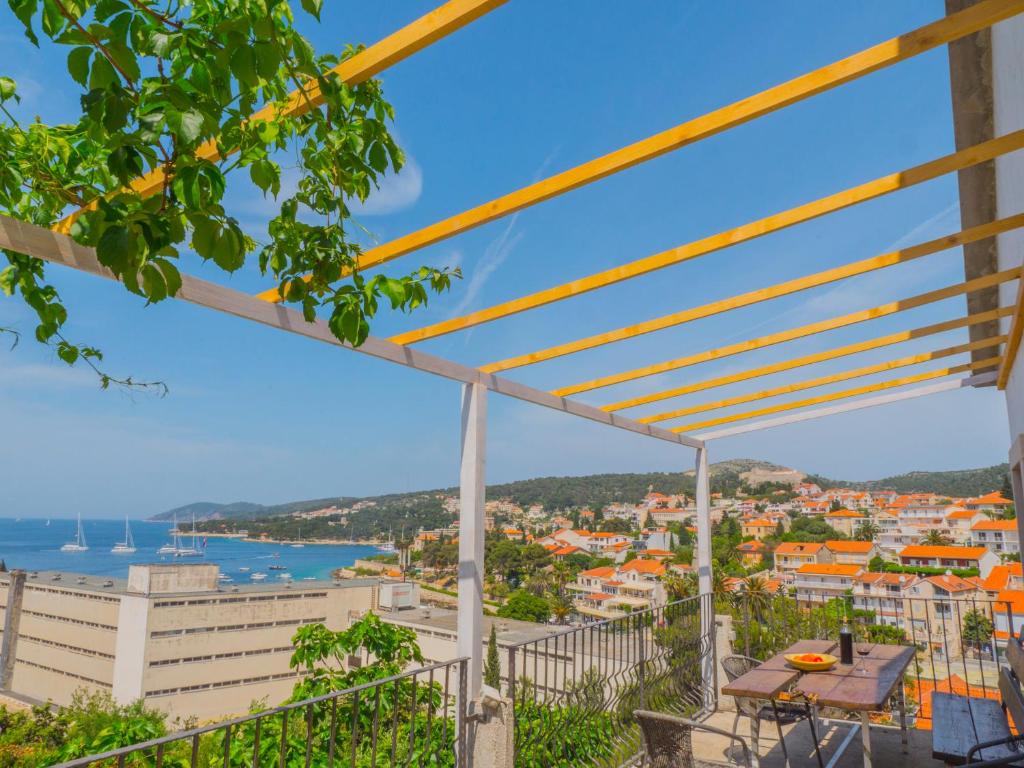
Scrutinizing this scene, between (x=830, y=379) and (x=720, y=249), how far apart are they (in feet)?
9.12

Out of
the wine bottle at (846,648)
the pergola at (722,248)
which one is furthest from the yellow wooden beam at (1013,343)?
the wine bottle at (846,648)

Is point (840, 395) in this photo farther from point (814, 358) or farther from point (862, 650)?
point (862, 650)

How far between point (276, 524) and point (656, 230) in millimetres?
57951

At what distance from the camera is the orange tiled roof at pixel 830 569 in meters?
21.8

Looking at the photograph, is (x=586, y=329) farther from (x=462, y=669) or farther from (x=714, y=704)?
(x=714, y=704)

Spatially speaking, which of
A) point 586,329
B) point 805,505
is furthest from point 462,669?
point 805,505

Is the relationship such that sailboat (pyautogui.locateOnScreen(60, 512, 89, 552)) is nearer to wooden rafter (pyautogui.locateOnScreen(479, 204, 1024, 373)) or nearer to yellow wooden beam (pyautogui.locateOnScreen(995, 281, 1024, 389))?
wooden rafter (pyautogui.locateOnScreen(479, 204, 1024, 373))

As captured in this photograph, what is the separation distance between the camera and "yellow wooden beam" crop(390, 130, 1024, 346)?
2.31 meters

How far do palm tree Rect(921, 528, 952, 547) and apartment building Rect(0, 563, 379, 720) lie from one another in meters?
29.8

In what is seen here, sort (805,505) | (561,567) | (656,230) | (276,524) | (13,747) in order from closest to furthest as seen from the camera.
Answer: (656,230) < (13,747) < (805,505) < (561,567) < (276,524)

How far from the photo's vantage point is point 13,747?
18.0m

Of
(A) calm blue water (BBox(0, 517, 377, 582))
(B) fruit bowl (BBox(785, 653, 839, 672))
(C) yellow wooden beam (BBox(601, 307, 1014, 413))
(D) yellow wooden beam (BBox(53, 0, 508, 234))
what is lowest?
(A) calm blue water (BBox(0, 517, 377, 582))

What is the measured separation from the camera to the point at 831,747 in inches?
177

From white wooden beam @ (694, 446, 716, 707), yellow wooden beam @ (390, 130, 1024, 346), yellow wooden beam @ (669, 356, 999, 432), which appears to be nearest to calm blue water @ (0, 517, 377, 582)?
white wooden beam @ (694, 446, 716, 707)
